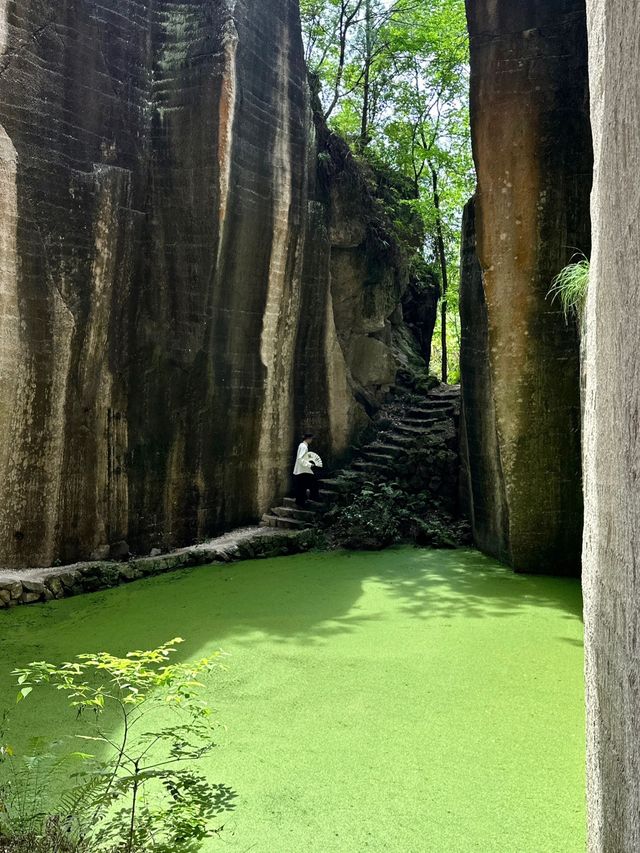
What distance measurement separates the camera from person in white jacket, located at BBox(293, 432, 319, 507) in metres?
9.99

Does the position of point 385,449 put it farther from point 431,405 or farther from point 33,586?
point 33,586

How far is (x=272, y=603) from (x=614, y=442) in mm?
5074

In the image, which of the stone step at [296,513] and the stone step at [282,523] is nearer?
the stone step at [282,523]

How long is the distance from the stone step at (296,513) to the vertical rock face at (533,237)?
308 cm

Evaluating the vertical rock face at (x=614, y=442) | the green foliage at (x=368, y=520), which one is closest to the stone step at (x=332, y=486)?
the green foliage at (x=368, y=520)

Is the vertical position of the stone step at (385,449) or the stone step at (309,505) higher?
the stone step at (385,449)

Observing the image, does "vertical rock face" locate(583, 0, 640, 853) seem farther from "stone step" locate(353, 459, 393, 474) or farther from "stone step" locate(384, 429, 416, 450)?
"stone step" locate(384, 429, 416, 450)

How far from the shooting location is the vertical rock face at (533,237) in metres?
7.07

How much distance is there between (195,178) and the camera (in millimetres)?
8320

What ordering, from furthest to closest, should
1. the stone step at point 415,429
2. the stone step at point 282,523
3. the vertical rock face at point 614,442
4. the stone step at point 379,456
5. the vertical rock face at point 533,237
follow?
the stone step at point 415,429, the stone step at point 379,456, the stone step at point 282,523, the vertical rock face at point 533,237, the vertical rock face at point 614,442

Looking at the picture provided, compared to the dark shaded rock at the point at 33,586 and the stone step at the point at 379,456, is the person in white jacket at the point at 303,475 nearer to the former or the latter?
the stone step at the point at 379,456

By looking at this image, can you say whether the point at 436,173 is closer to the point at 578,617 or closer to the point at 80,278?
the point at 80,278

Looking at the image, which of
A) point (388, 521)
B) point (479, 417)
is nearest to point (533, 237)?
point (479, 417)

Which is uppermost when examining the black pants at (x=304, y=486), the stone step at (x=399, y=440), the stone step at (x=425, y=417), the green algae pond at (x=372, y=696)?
the stone step at (x=425, y=417)
